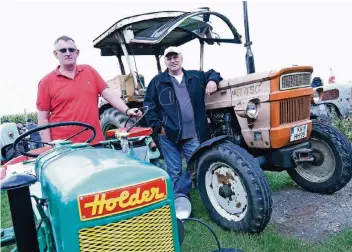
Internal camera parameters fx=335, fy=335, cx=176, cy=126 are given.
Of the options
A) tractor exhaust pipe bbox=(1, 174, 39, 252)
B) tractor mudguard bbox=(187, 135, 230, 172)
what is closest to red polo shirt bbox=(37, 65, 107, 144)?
tractor mudguard bbox=(187, 135, 230, 172)

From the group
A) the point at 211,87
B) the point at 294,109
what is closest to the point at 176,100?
the point at 211,87

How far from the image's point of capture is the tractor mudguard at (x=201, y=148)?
9.43ft

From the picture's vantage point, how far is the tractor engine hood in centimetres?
123

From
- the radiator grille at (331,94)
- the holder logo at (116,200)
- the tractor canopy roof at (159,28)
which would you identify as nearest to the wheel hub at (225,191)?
the holder logo at (116,200)

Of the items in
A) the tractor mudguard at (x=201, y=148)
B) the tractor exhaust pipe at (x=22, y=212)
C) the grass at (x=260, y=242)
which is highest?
the tractor exhaust pipe at (x=22, y=212)

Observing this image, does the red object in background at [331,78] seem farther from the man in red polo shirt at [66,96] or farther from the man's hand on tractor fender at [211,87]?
the man in red polo shirt at [66,96]

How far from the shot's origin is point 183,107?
129 inches

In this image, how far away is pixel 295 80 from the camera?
121 inches

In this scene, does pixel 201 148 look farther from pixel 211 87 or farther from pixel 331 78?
pixel 331 78

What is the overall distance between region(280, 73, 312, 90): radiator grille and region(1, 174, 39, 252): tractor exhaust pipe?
7.62 ft

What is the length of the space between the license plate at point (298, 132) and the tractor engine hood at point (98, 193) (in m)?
2.00

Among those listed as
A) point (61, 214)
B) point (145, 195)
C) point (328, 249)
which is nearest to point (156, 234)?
point (145, 195)

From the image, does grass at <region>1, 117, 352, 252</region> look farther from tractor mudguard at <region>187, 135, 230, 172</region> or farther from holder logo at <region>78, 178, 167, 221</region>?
holder logo at <region>78, 178, 167, 221</region>

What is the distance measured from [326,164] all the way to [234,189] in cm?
127
